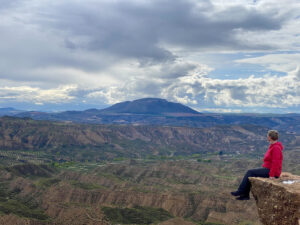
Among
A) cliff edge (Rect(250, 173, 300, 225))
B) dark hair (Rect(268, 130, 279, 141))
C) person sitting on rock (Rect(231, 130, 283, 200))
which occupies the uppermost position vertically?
dark hair (Rect(268, 130, 279, 141))

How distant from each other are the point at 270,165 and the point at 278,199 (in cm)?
214

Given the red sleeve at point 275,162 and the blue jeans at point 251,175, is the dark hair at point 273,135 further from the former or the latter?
the blue jeans at point 251,175

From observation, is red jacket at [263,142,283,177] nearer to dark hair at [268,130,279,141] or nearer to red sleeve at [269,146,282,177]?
red sleeve at [269,146,282,177]

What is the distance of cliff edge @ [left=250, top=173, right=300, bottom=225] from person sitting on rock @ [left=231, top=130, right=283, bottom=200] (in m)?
0.38

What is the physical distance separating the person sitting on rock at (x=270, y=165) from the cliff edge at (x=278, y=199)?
1.24ft

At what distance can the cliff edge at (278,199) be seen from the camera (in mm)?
13250

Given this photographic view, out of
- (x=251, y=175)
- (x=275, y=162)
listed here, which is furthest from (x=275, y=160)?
(x=251, y=175)

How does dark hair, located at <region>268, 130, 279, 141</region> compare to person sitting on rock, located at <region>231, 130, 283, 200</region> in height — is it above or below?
above

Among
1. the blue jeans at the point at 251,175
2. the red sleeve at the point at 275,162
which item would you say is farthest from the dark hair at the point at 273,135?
the blue jeans at the point at 251,175

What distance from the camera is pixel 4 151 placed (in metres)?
199

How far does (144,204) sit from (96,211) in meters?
24.1

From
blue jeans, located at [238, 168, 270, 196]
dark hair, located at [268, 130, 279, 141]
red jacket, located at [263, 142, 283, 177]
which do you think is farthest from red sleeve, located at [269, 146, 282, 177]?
dark hair, located at [268, 130, 279, 141]

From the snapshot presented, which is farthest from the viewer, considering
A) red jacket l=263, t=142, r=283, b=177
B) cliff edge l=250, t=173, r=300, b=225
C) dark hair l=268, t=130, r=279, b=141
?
dark hair l=268, t=130, r=279, b=141

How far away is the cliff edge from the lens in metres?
13.2
